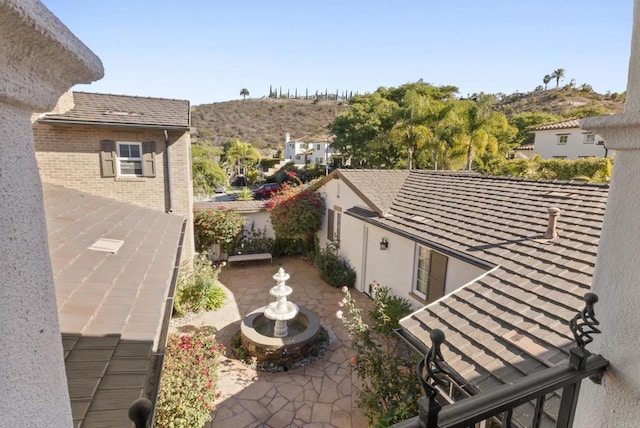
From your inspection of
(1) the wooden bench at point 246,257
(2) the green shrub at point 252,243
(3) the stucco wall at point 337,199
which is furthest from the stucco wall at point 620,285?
(2) the green shrub at point 252,243

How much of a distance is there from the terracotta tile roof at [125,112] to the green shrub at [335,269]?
744cm

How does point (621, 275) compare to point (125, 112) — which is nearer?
point (621, 275)

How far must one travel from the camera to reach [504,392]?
147cm

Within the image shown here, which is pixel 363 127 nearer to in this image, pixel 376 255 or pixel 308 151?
pixel 376 255

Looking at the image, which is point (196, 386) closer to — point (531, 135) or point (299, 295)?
point (299, 295)

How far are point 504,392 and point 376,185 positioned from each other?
11962 mm

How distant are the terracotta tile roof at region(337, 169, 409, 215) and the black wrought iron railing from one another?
9603 millimetres

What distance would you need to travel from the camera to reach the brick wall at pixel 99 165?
11305mm

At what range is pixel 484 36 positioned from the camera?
22.7 ft

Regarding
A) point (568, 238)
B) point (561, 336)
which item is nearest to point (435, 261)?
point (568, 238)

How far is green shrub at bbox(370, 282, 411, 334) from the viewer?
31.3 ft

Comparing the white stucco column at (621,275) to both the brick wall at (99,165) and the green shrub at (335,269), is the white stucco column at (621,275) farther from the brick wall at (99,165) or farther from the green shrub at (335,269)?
the brick wall at (99,165)

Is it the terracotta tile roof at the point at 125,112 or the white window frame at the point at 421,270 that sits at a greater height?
the terracotta tile roof at the point at 125,112

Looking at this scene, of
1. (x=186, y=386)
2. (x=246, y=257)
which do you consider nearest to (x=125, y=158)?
(x=246, y=257)
